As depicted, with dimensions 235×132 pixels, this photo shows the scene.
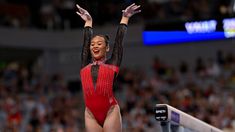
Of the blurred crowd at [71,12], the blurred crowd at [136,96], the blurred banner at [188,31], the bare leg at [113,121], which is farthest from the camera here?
the blurred crowd at [71,12]

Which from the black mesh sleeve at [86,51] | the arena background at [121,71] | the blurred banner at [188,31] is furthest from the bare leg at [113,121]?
the blurred banner at [188,31]

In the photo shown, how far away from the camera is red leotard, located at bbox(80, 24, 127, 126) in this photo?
18.7 feet

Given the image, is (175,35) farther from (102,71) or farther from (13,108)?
(102,71)

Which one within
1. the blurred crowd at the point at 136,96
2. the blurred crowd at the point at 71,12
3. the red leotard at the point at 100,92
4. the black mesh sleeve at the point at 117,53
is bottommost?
the blurred crowd at the point at 136,96

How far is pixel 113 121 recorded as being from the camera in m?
5.67

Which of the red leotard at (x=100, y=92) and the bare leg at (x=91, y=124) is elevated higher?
the red leotard at (x=100, y=92)

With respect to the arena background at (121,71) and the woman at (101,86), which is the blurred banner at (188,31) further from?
the woman at (101,86)

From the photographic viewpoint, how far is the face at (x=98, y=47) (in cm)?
588

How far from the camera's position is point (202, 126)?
631 centimetres

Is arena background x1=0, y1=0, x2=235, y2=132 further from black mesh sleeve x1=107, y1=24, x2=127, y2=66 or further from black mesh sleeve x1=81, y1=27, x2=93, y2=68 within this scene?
black mesh sleeve x1=107, y1=24, x2=127, y2=66

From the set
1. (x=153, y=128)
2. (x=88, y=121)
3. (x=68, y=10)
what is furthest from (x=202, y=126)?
(x=68, y=10)

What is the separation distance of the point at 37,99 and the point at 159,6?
19.9ft

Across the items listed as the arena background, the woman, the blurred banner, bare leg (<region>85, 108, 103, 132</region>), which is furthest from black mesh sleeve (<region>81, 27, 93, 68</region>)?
the blurred banner

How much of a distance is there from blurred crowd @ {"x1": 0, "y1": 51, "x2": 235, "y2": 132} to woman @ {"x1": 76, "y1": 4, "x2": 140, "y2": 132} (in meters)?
6.91
